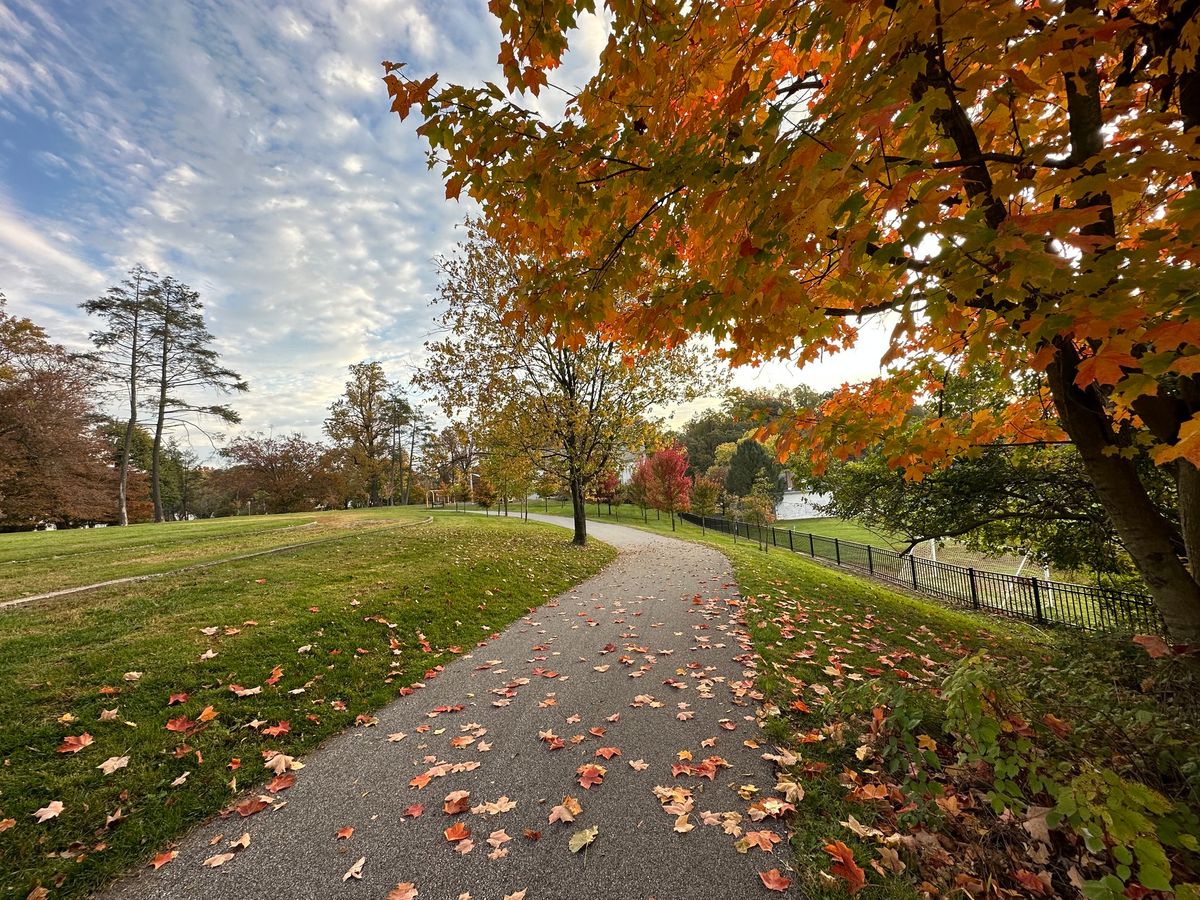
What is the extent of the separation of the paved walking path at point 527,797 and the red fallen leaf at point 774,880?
0.14 ft

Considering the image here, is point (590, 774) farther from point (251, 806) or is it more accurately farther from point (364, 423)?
point (364, 423)

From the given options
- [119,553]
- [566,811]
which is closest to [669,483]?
[119,553]

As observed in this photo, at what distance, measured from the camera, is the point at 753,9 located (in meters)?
3.28

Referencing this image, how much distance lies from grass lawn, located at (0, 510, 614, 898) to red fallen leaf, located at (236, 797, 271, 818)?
4.9 inches

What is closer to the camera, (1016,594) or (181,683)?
(181,683)

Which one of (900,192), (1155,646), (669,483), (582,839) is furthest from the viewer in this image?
(669,483)

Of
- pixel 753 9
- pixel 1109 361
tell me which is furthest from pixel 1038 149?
pixel 753 9

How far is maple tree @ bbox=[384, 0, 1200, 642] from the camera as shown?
6.37ft

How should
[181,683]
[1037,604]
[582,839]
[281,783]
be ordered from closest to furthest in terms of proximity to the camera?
[582,839] → [281,783] → [181,683] → [1037,604]

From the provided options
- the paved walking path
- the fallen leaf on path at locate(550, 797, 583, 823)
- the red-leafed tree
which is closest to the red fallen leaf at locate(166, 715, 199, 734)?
the paved walking path

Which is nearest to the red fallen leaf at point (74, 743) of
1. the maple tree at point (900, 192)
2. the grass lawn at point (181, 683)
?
the grass lawn at point (181, 683)

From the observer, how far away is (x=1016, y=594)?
35.9 feet

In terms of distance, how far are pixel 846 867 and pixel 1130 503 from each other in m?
3.00

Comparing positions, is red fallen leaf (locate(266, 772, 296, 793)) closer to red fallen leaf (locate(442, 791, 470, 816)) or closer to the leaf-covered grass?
red fallen leaf (locate(442, 791, 470, 816))
